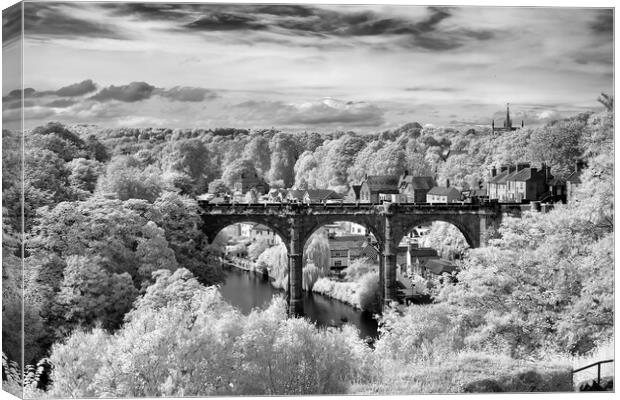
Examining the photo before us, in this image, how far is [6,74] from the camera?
12672mm

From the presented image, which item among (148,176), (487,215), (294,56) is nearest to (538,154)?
(487,215)

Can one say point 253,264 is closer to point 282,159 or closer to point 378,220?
point 378,220

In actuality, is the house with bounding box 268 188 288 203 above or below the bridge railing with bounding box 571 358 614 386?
above

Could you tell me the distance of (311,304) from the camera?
97.3 feet

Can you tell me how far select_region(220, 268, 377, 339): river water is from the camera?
86.9 ft

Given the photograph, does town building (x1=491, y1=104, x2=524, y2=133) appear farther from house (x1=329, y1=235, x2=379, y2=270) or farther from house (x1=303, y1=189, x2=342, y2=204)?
house (x1=329, y1=235, x2=379, y2=270)

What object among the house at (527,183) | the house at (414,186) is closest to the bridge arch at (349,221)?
the house at (414,186)

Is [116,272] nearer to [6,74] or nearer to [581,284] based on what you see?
[6,74]

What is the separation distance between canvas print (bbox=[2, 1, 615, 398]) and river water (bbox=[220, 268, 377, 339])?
7.86 meters

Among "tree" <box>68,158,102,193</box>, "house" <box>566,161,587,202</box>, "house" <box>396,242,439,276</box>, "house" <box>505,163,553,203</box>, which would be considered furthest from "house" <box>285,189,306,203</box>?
"house" <box>566,161,587,202</box>

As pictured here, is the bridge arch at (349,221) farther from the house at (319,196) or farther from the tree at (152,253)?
the tree at (152,253)

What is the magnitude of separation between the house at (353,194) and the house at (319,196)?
337 mm

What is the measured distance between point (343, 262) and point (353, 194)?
7.64 metres

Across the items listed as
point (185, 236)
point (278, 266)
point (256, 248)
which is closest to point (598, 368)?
point (185, 236)
